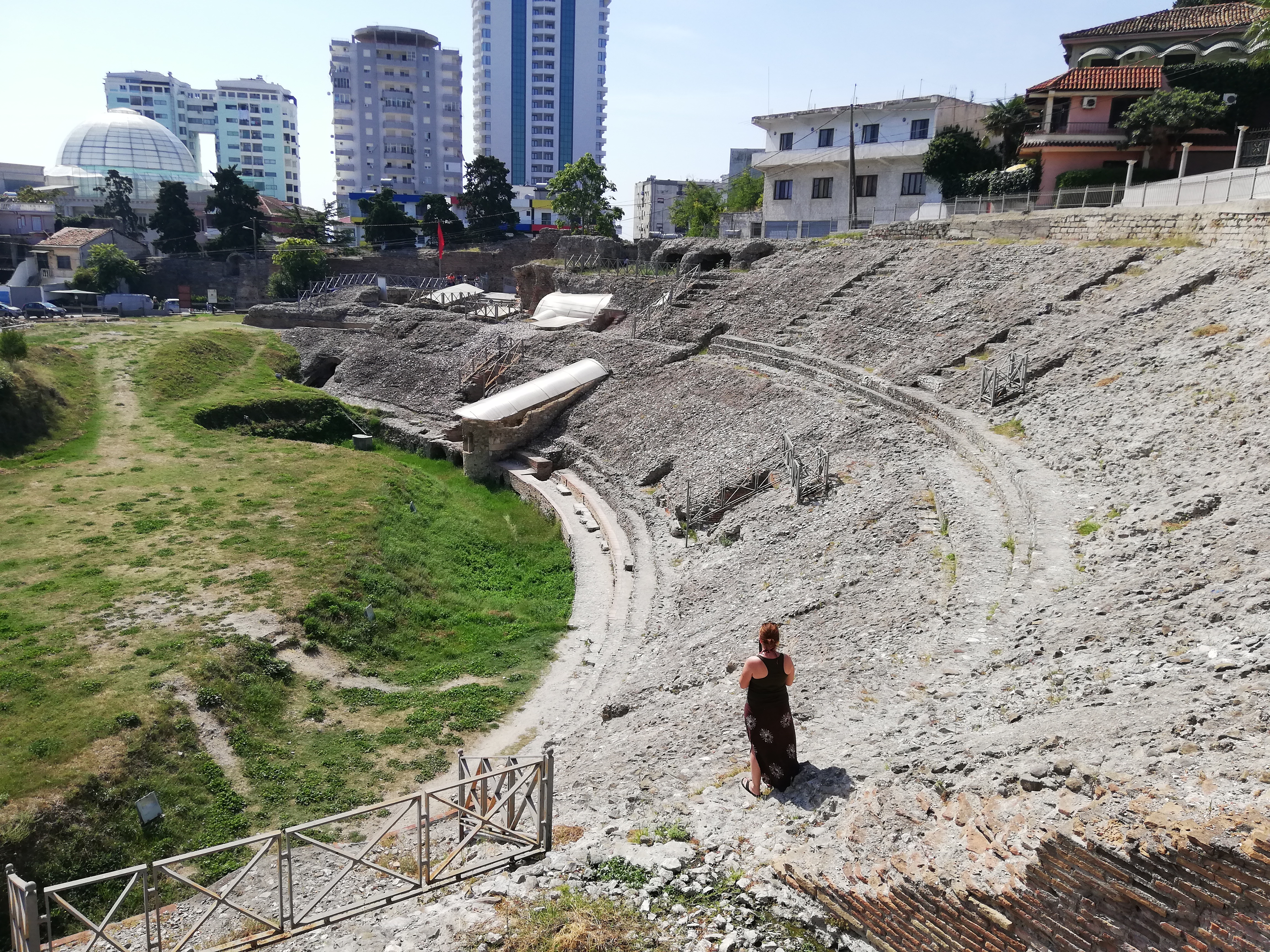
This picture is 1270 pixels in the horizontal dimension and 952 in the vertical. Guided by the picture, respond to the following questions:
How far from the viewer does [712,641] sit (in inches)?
553

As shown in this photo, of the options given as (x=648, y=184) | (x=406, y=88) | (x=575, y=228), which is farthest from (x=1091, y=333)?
(x=406, y=88)

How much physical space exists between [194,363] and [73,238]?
54.6 metres

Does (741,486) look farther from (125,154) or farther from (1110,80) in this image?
(125,154)

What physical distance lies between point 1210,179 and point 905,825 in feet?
77.9

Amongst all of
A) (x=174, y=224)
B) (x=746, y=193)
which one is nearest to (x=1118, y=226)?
(x=746, y=193)

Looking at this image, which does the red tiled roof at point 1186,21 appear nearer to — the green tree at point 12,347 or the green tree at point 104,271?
the green tree at point 12,347

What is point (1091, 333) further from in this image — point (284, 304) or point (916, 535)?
point (284, 304)

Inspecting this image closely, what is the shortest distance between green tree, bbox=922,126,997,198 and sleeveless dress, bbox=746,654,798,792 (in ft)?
125

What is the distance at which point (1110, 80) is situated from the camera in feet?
114

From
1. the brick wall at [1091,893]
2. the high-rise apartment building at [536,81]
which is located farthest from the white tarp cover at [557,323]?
the high-rise apartment building at [536,81]

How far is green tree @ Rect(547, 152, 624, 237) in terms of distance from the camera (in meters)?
72.9

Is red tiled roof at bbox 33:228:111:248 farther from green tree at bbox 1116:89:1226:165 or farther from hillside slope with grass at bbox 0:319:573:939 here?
green tree at bbox 1116:89:1226:165

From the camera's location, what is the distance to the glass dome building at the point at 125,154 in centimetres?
11925

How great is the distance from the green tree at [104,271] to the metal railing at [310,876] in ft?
246
